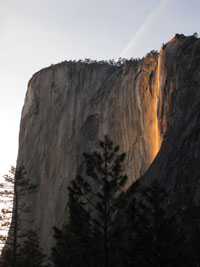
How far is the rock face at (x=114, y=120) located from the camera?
2381 cm

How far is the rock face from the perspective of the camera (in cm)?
2381

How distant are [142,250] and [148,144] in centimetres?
1706

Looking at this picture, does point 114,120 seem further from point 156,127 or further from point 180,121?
point 180,121

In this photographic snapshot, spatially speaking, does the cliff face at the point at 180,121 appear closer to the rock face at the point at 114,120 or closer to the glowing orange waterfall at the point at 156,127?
the rock face at the point at 114,120

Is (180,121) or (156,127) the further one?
(156,127)

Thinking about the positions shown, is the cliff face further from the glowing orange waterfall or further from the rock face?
the glowing orange waterfall

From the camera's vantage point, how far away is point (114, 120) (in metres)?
39.3

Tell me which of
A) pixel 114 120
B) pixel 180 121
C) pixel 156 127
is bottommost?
pixel 180 121

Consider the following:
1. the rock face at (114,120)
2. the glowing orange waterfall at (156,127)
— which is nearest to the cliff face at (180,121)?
the rock face at (114,120)

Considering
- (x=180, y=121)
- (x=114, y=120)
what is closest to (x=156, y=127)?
(x=180, y=121)

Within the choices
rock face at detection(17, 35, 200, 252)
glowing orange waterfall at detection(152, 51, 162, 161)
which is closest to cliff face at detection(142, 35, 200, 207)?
rock face at detection(17, 35, 200, 252)

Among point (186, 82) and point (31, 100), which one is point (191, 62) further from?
point (31, 100)

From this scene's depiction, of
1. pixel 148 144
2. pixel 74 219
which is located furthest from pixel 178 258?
pixel 148 144

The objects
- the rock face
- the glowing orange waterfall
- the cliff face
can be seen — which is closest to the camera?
the cliff face
